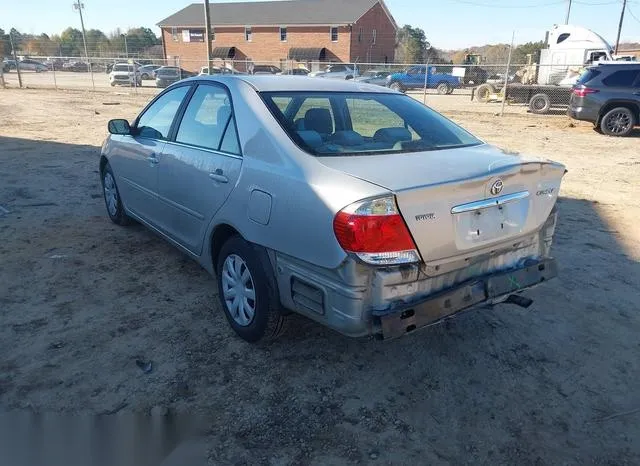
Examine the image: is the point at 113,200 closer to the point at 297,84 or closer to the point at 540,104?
the point at 297,84

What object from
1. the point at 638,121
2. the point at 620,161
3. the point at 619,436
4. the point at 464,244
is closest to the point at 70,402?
the point at 464,244

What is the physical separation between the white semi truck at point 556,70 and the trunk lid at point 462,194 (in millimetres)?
17932

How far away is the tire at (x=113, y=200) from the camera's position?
207 inches

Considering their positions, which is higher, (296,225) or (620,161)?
(296,225)

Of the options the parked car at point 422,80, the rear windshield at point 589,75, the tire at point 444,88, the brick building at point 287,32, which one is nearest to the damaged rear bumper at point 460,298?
the rear windshield at point 589,75

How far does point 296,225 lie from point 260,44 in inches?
1984

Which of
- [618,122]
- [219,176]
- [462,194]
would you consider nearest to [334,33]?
[618,122]

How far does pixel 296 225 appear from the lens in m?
2.57

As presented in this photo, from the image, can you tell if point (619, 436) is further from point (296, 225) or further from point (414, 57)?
point (414, 57)

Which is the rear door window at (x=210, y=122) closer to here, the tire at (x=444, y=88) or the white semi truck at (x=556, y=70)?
the white semi truck at (x=556, y=70)

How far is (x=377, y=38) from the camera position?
51.1 metres

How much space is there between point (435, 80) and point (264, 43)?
2305 centimetres

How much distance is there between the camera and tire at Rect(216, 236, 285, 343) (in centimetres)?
288

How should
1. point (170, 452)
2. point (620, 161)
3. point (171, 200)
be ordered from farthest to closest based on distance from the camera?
point (620, 161)
point (171, 200)
point (170, 452)
